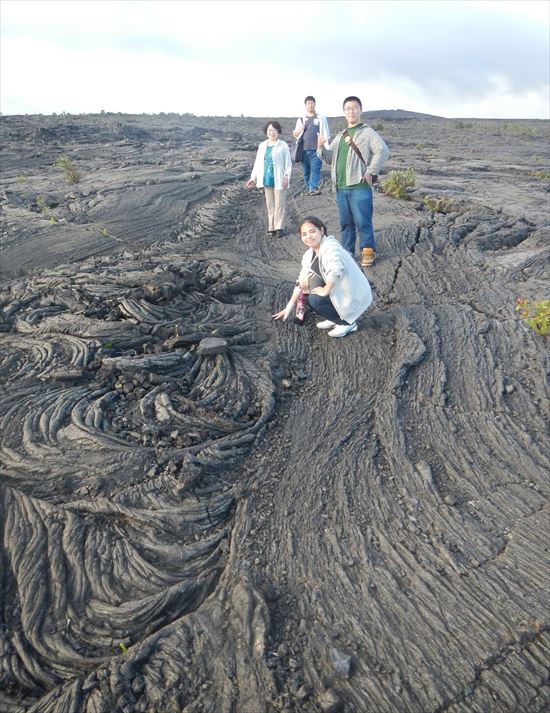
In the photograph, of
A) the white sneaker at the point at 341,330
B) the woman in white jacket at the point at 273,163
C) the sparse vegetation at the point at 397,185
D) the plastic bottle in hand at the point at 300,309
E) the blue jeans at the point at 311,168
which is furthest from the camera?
the blue jeans at the point at 311,168

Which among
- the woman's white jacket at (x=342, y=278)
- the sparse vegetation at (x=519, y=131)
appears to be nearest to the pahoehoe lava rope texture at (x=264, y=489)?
the woman's white jacket at (x=342, y=278)

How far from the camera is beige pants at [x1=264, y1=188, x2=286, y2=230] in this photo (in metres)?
9.90

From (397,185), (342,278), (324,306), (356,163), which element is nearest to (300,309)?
(324,306)

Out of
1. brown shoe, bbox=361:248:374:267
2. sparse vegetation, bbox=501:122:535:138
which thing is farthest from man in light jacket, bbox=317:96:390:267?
sparse vegetation, bbox=501:122:535:138

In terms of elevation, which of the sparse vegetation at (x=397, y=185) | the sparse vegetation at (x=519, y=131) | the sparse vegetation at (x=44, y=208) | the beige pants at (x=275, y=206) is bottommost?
the sparse vegetation at (x=44, y=208)

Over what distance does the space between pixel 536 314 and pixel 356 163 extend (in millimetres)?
3480

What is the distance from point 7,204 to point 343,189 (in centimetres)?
884

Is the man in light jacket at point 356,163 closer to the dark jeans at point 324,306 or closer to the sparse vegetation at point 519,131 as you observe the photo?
the dark jeans at point 324,306

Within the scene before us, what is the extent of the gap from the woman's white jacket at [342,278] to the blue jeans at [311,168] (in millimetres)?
8052

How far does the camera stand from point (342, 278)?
19.8 ft

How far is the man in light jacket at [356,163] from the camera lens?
7234 mm

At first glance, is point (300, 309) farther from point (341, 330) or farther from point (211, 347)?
point (211, 347)

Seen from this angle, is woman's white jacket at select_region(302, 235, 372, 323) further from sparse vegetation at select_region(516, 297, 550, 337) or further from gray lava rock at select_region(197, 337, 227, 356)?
sparse vegetation at select_region(516, 297, 550, 337)

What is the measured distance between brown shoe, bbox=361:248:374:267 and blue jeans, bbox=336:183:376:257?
10cm
